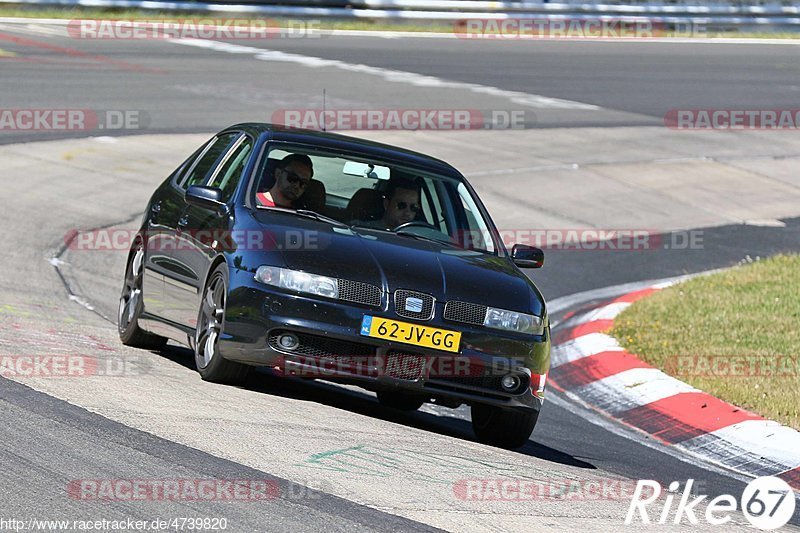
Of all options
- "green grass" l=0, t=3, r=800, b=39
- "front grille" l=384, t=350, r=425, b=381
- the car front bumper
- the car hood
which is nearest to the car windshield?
the car hood

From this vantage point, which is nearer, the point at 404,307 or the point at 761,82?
the point at 404,307

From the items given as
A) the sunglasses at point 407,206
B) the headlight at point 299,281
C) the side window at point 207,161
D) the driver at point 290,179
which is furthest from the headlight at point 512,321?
the side window at point 207,161

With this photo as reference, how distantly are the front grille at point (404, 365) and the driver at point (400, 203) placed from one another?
1.16 m

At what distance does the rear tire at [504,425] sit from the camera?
307 inches

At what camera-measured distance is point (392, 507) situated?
17.8 feet

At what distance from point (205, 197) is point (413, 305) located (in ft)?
4.97

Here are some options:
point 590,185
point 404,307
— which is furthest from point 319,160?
point 590,185

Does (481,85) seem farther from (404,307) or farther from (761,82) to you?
(404,307)

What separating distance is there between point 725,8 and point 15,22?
16.3m

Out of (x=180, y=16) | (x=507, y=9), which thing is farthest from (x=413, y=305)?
(x=507, y=9)

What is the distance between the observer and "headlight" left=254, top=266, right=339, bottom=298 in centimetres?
730

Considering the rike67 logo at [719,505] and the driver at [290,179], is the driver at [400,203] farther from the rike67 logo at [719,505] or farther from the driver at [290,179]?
the rike67 logo at [719,505]

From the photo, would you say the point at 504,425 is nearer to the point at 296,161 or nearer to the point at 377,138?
the point at 296,161

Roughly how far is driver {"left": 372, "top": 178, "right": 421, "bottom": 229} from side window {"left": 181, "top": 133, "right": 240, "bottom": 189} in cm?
114
